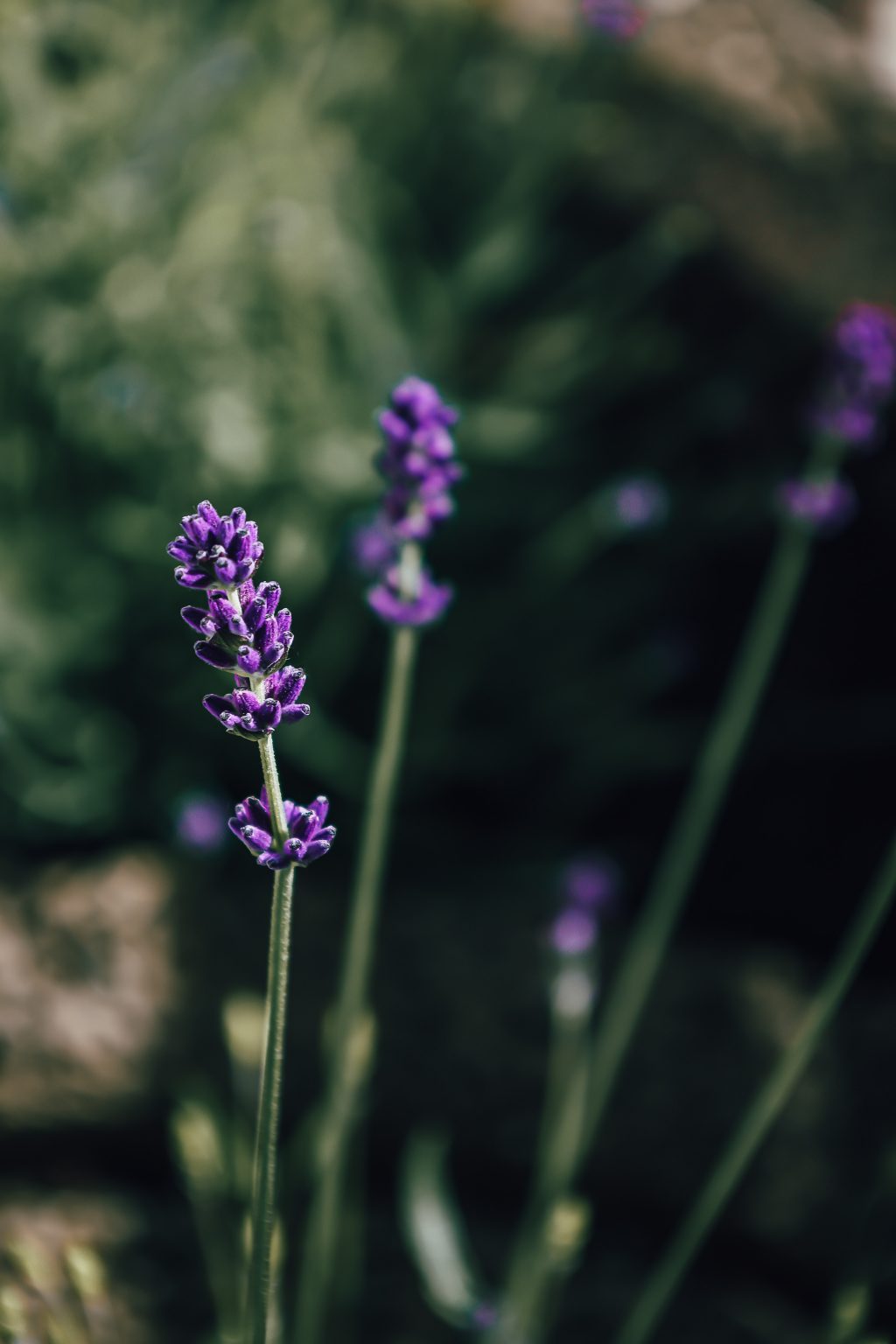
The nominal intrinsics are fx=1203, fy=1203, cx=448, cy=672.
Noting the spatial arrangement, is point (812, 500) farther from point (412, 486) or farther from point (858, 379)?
point (412, 486)

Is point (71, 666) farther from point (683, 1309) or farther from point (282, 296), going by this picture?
point (683, 1309)

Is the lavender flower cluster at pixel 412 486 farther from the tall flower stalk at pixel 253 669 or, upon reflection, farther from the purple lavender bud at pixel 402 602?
the tall flower stalk at pixel 253 669

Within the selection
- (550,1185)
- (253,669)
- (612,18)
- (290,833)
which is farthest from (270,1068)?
(612,18)

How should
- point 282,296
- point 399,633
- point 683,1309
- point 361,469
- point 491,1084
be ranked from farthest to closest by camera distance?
point 282,296 → point 361,469 → point 491,1084 → point 683,1309 → point 399,633

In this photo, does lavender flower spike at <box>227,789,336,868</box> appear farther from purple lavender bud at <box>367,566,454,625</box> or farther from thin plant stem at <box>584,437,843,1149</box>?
thin plant stem at <box>584,437,843,1149</box>

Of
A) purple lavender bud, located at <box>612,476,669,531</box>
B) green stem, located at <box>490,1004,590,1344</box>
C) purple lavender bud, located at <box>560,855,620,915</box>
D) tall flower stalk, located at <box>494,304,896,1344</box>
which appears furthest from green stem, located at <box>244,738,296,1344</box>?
purple lavender bud, located at <box>612,476,669,531</box>

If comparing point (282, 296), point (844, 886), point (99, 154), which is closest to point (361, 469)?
point (282, 296)
